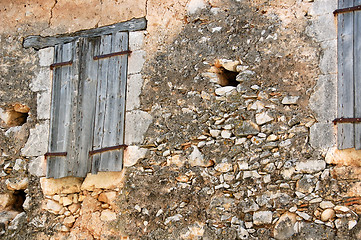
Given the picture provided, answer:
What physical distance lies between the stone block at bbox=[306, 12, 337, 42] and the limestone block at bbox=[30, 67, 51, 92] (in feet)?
10.1

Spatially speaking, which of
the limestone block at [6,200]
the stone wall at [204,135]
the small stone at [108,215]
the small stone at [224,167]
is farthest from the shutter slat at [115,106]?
the limestone block at [6,200]

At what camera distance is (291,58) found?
20.0 feet

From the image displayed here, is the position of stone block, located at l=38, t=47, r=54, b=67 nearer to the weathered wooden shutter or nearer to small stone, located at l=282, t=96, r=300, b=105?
small stone, located at l=282, t=96, r=300, b=105

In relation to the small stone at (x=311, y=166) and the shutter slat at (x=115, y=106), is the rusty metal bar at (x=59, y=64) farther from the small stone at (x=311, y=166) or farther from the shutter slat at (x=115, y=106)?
the small stone at (x=311, y=166)

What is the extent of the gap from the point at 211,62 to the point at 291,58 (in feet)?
2.80

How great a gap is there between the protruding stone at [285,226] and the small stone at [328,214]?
257mm

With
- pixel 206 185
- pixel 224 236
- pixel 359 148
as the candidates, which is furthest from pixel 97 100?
pixel 359 148

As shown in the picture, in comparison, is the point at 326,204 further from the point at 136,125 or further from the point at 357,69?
the point at 136,125

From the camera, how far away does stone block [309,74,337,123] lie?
5.76 m

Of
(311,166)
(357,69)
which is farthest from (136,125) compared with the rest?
(357,69)

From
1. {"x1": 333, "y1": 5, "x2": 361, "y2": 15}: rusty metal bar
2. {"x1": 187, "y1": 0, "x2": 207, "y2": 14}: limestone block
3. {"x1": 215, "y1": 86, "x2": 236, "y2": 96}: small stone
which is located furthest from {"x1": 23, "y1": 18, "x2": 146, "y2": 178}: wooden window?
{"x1": 333, "y1": 5, "x2": 361, "y2": 15}: rusty metal bar

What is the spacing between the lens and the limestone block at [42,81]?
24.1ft

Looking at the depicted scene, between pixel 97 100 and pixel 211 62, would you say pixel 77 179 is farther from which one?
pixel 211 62

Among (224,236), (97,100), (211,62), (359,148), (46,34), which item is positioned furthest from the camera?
(46,34)
